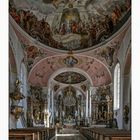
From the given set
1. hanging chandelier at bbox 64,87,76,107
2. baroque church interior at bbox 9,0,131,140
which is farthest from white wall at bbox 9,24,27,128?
hanging chandelier at bbox 64,87,76,107

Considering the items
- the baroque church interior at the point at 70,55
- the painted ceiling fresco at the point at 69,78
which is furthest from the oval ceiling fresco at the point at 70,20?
the painted ceiling fresco at the point at 69,78

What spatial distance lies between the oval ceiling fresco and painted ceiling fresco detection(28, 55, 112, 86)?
5.15ft

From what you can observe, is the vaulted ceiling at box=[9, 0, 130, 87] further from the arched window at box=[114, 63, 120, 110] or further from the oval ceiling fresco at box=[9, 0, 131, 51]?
the arched window at box=[114, 63, 120, 110]

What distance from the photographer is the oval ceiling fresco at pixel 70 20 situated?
1769 centimetres

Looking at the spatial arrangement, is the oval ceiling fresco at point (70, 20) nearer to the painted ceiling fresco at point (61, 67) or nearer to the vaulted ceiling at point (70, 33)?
the vaulted ceiling at point (70, 33)

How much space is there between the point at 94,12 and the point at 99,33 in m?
1.72

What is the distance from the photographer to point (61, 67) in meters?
25.1

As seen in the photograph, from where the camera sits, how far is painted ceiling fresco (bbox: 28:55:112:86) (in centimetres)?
2297

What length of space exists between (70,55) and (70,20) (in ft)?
9.78

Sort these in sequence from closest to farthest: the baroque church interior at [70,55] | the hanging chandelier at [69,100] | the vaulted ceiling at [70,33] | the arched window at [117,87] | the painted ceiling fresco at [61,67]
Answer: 1. the baroque church interior at [70,55]
2. the vaulted ceiling at [70,33]
3. the arched window at [117,87]
4. the painted ceiling fresco at [61,67]
5. the hanging chandelier at [69,100]

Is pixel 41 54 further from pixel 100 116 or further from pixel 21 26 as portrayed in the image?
pixel 100 116

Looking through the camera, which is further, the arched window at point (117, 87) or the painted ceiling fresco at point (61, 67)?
the painted ceiling fresco at point (61, 67)

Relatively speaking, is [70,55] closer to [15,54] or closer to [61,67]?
[61,67]
